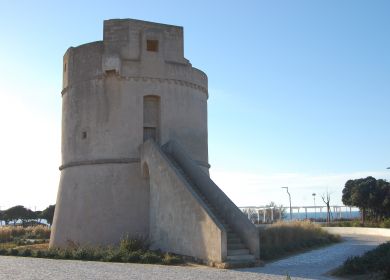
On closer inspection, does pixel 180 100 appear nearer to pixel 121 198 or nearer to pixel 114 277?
pixel 121 198

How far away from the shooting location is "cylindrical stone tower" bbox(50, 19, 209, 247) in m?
Answer: 16.6

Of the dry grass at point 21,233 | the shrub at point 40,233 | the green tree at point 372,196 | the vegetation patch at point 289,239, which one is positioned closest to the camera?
the vegetation patch at point 289,239

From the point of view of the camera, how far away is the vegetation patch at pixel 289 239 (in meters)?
14.8

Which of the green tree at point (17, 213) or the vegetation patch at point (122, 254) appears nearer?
the vegetation patch at point (122, 254)

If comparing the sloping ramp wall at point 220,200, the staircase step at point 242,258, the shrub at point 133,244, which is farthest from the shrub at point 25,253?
the staircase step at point 242,258

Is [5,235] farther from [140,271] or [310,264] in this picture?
[310,264]

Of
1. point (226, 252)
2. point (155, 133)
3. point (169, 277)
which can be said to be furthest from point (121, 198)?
point (169, 277)

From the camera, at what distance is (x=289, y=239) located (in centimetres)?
1719

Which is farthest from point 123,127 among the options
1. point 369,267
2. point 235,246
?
point 369,267

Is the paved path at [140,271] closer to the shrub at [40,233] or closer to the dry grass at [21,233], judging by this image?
the dry grass at [21,233]

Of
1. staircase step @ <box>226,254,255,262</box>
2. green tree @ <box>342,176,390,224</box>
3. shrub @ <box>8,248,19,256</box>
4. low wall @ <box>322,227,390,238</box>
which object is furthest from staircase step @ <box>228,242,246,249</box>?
green tree @ <box>342,176,390,224</box>

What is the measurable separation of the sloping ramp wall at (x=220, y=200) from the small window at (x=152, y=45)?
370 centimetres

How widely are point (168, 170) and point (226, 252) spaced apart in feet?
10.8

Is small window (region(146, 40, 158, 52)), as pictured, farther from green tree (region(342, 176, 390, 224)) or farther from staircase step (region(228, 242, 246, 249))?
green tree (region(342, 176, 390, 224))
